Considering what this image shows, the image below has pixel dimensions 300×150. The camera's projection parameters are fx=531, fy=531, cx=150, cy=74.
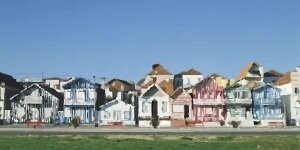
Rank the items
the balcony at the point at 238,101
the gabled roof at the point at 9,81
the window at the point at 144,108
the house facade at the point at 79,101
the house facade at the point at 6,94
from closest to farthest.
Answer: the window at the point at 144,108, the balcony at the point at 238,101, the house facade at the point at 79,101, the house facade at the point at 6,94, the gabled roof at the point at 9,81

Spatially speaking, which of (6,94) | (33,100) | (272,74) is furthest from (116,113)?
(272,74)

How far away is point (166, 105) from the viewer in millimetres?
81312

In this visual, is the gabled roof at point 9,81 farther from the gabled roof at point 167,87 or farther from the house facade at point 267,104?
the house facade at point 267,104

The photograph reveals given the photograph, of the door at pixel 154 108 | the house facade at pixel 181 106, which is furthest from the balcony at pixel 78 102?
the house facade at pixel 181 106

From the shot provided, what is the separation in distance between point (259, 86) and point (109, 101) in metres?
24.4

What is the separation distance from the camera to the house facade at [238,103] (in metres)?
81.6

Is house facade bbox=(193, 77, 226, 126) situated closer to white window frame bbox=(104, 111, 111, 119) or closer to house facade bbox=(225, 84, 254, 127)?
house facade bbox=(225, 84, 254, 127)

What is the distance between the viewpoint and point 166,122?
80.0 metres

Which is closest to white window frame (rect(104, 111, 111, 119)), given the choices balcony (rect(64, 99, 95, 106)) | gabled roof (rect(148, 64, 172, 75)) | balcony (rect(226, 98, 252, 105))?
balcony (rect(64, 99, 95, 106))

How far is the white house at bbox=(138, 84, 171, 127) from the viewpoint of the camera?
8088 cm

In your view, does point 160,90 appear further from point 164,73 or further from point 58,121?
point 164,73

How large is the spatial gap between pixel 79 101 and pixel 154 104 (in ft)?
40.0

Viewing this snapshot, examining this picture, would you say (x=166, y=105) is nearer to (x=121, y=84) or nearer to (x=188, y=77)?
(x=121, y=84)

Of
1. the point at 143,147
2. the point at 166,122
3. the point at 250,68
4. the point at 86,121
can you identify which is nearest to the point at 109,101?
the point at 86,121
